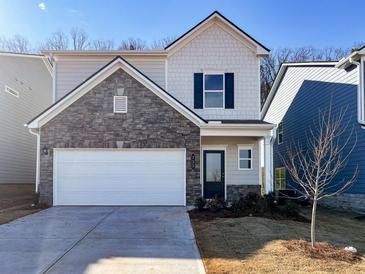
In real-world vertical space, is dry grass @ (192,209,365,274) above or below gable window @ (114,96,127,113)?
below

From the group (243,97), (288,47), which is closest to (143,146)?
(243,97)

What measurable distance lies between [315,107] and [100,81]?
961 cm

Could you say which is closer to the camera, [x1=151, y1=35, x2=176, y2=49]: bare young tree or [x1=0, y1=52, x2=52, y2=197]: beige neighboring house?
[x1=0, y1=52, x2=52, y2=197]: beige neighboring house

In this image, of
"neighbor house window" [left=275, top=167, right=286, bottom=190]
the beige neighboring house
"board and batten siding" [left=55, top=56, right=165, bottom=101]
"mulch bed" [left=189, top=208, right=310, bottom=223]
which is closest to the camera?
"mulch bed" [left=189, top=208, right=310, bottom=223]

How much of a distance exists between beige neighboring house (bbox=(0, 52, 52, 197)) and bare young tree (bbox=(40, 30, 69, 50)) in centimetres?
1606

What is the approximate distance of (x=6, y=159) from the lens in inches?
757

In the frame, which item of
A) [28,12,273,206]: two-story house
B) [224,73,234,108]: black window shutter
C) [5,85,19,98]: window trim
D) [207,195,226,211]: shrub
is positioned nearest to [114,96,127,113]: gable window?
[28,12,273,206]: two-story house

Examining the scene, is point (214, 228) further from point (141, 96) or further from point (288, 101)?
point (288, 101)

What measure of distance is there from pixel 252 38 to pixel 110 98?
6619mm

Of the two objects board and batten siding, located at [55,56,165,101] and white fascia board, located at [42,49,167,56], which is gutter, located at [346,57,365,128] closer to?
white fascia board, located at [42,49,167,56]

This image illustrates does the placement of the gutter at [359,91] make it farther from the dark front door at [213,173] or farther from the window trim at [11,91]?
the window trim at [11,91]

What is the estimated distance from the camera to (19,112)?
802 inches

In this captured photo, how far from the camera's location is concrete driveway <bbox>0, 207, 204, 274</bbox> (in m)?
6.86

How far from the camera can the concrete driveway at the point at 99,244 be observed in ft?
22.5
